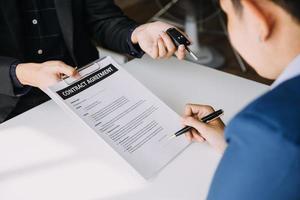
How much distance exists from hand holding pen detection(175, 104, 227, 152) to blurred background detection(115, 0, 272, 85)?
1.38 metres

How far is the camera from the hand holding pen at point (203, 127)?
35.7 inches

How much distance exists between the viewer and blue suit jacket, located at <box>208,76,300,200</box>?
0.52 metres

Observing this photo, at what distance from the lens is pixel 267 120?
1.70 ft

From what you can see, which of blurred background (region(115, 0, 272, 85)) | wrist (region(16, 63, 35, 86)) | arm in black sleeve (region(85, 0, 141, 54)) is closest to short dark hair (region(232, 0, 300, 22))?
wrist (region(16, 63, 35, 86))

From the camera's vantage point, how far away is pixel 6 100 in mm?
1235

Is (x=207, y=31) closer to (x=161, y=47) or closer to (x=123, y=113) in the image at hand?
(x=161, y=47)

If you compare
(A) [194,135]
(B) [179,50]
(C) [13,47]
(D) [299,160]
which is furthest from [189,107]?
(C) [13,47]

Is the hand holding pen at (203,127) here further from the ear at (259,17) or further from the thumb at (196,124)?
the ear at (259,17)

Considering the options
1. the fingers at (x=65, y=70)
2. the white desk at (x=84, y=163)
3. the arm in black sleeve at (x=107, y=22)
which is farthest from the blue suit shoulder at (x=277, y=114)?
the arm in black sleeve at (x=107, y=22)

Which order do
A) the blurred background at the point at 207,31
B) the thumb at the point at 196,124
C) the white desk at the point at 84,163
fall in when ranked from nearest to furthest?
the white desk at the point at 84,163
the thumb at the point at 196,124
the blurred background at the point at 207,31

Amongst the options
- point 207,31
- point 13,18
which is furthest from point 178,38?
point 207,31

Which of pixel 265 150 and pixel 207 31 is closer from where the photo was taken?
pixel 265 150

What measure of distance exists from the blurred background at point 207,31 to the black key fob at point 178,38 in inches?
49.5

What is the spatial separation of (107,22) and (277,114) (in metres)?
0.94
